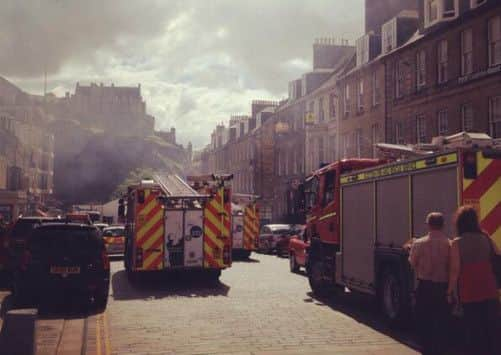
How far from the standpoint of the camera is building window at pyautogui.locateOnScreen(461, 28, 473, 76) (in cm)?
2577

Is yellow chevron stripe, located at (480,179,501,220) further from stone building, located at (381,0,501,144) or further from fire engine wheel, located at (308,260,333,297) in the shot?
stone building, located at (381,0,501,144)

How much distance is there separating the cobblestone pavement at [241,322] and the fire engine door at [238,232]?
10214mm

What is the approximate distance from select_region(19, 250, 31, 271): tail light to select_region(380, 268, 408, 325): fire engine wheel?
6.50 m

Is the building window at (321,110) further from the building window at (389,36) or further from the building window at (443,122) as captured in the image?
the building window at (443,122)

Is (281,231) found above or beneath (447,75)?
beneath

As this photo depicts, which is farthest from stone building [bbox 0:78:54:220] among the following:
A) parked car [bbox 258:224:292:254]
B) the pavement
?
the pavement

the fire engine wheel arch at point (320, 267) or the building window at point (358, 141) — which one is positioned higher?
the building window at point (358, 141)

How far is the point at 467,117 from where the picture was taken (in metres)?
26.1

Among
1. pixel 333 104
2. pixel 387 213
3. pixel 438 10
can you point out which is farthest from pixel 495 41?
pixel 333 104

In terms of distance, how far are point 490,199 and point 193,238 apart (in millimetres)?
8912

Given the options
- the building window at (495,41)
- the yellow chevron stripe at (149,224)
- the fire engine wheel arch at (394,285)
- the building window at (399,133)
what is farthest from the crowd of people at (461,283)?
the building window at (399,133)

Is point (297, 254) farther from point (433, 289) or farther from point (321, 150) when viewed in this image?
point (321, 150)

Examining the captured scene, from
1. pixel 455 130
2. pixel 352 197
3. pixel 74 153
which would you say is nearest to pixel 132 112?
pixel 74 153

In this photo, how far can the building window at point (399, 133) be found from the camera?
3142 cm
